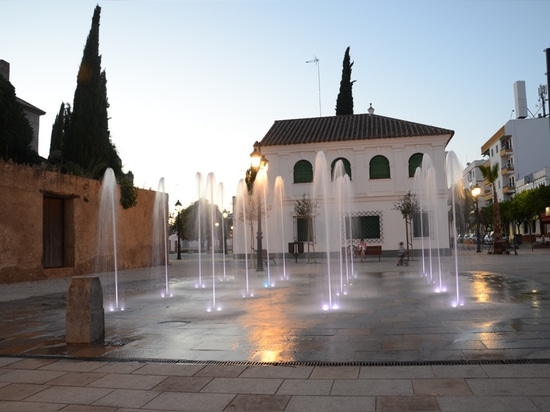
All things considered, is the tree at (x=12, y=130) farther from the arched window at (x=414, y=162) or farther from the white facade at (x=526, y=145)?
the white facade at (x=526, y=145)

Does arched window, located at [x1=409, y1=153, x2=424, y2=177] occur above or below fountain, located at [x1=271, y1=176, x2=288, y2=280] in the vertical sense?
above

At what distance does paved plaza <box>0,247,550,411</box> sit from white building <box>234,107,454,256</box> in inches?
883

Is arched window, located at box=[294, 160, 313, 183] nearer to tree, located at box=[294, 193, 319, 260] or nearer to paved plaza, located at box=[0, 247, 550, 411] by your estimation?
tree, located at box=[294, 193, 319, 260]

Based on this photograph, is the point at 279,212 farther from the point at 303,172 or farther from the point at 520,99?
the point at 520,99

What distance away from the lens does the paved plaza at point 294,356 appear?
165 inches

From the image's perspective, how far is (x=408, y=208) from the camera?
27625 millimetres

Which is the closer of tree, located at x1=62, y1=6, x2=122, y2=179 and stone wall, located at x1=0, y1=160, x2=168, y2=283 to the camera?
stone wall, located at x1=0, y1=160, x2=168, y2=283

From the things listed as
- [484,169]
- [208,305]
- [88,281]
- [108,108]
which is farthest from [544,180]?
[88,281]

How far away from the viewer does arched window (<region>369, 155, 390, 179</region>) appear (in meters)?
33.5

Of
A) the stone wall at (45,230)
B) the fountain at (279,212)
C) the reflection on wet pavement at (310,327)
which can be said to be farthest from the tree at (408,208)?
the reflection on wet pavement at (310,327)

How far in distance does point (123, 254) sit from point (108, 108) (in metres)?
9.37

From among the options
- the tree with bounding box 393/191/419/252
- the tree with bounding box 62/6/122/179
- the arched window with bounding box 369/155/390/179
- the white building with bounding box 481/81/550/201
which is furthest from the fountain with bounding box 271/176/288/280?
the white building with bounding box 481/81/550/201

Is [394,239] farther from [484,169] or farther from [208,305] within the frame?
[208,305]

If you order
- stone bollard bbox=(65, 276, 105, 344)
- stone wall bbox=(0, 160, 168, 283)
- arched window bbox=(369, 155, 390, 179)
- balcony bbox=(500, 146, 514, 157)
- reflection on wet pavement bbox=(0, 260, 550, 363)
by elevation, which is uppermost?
balcony bbox=(500, 146, 514, 157)
